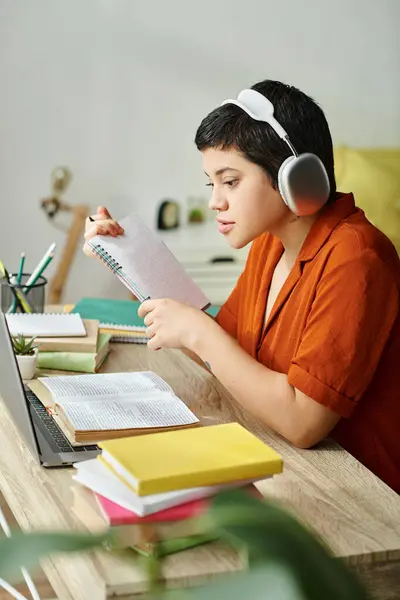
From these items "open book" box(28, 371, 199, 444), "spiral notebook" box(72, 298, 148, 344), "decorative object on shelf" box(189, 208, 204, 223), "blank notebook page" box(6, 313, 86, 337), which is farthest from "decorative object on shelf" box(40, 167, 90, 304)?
"open book" box(28, 371, 199, 444)

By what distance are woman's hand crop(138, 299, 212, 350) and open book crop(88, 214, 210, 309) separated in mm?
99

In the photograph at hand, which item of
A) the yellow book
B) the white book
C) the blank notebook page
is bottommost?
the blank notebook page

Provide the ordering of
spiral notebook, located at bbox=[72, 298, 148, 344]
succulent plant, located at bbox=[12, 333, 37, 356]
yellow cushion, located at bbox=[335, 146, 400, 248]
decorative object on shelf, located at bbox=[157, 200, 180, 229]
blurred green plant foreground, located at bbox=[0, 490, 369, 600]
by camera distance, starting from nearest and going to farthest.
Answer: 1. blurred green plant foreground, located at bbox=[0, 490, 369, 600]
2. succulent plant, located at bbox=[12, 333, 37, 356]
3. spiral notebook, located at bbox=[72, 298, 148, 344]
4. yellow cushion, located at bbox=[335, 146, 400, 248]
5. decorative object on shelf, located at bbox=[157, 200, 180, 229]

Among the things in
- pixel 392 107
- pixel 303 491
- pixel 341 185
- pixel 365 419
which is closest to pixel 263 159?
pixel 365 419

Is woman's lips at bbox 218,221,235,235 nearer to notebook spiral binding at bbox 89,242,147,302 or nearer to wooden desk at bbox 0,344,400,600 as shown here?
notebook spiral binding at bbox 89,242,147,302

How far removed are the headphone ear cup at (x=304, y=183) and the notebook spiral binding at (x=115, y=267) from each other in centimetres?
31

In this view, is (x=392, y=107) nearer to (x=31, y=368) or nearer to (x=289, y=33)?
(x=289, y=33)

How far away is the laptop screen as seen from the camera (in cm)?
119

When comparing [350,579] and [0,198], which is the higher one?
[350,579]

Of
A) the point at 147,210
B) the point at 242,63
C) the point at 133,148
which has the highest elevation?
the point at 242,63

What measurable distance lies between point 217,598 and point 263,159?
1158 millimetres

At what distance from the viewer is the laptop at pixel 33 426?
1195 mm

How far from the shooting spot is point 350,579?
400 millimetres

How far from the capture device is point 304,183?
1.43m
